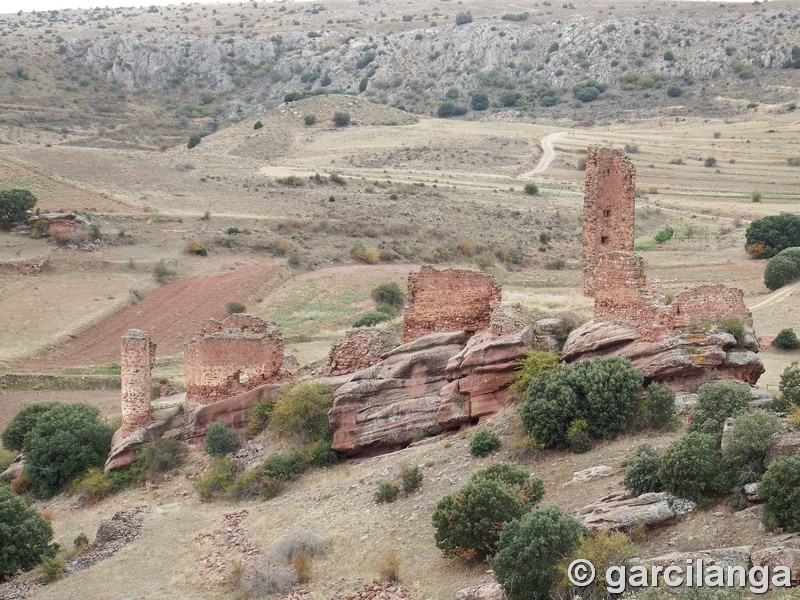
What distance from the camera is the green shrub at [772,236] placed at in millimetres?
57812

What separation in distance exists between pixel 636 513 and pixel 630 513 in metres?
0.12

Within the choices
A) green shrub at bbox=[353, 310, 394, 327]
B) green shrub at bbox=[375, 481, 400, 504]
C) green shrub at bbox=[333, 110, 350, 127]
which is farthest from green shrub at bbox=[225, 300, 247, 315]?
green shrub at bbox=[333, 110, 350, 127]

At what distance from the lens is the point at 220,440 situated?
29.8 metres

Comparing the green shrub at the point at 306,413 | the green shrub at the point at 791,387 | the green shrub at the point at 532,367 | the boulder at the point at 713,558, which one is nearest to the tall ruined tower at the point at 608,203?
the green shrub at the point at 532,367

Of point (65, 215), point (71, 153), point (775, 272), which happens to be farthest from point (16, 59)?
point (775, 272)

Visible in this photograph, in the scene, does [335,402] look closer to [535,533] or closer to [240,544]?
[240,544]

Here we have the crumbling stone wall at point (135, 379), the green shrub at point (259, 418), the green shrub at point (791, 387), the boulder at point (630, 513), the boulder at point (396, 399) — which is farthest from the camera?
the crumbling stone wall at point (135, 379)

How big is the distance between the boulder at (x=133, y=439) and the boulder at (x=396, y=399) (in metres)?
6.46

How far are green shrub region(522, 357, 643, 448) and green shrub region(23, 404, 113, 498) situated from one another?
14.7 metres

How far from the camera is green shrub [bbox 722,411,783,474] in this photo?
1866 centimetres

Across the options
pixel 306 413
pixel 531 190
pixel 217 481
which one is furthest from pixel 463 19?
pixel 217 481

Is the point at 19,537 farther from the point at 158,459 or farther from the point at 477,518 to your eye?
the point at 477,518

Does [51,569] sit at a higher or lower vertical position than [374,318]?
lower

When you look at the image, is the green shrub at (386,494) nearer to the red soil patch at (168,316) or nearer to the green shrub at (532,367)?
the green shrub at (532,367)
